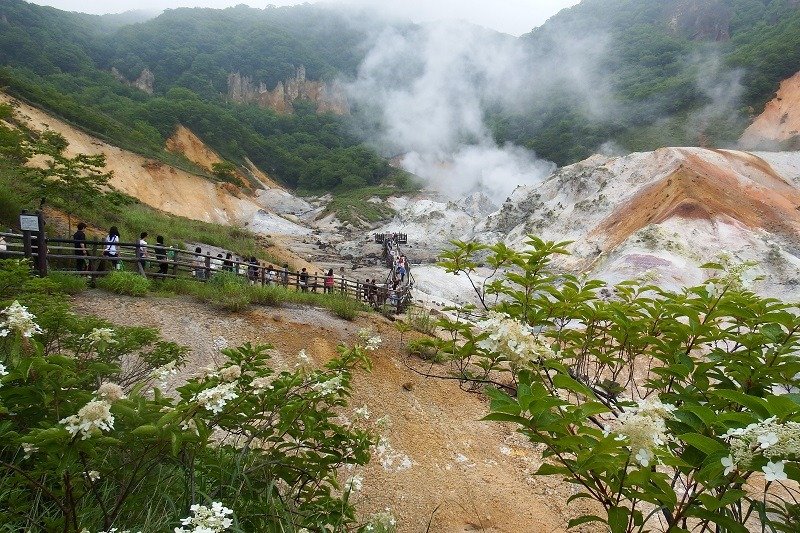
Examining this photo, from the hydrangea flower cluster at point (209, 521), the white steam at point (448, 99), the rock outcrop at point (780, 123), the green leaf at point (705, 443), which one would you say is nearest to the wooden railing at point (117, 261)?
the hydrangea flower cluster at point (209, 521)

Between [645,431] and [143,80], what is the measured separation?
4102 inches

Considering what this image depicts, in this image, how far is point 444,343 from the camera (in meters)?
3.16

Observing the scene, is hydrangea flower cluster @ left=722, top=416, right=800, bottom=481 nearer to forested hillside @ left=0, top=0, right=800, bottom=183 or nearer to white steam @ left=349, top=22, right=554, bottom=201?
forested hillside @ left=0, top=0, right=800, bottom=183

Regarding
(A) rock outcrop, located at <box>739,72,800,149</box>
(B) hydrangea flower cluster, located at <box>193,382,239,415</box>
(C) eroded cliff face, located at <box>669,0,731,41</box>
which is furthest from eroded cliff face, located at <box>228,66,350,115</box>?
(B) hydrangea flower cluster, located at <box>193,382,239,415</box>

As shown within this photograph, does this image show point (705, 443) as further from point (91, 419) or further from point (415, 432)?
point (415, 432)

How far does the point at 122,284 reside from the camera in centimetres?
877

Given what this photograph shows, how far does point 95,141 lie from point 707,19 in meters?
110

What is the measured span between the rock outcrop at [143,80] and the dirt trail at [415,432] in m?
92.3

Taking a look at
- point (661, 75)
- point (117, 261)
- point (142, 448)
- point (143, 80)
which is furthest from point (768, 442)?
point (143, 80)

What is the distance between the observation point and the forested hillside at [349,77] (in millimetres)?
52062

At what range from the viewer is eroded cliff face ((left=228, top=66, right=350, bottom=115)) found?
10556cm

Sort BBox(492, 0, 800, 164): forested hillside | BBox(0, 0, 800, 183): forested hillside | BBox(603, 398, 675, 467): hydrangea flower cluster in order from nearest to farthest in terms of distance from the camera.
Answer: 1. BBox(603, 398, 675, 467): hydrangea flower cluster
2. BBox(492, 0, 800, 164): forested hillside
3. BBox(0, 0, 800, 183): forested hillside

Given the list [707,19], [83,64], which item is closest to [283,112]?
[83,64]

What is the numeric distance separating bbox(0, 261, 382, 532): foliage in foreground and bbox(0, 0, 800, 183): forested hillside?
3948 centimetres
